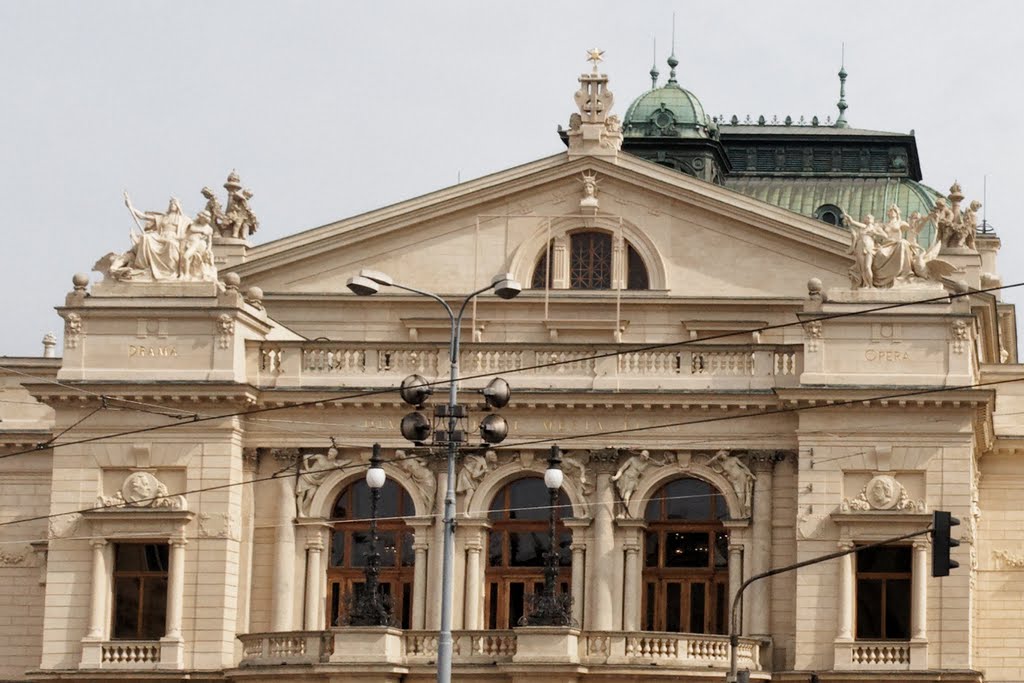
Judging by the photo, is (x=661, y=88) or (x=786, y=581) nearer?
(x=786, y=581)

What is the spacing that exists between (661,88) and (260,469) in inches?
1231

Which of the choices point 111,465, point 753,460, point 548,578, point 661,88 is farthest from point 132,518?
point 661,88

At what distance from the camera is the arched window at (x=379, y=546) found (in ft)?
227

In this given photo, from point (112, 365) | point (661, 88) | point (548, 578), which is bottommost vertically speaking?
point (548, 578)

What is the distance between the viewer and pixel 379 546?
69.2 m

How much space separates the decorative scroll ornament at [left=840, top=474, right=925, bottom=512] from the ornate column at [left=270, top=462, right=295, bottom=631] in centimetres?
1318

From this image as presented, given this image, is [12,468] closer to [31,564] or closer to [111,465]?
[31,564]

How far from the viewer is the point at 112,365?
2697 inches

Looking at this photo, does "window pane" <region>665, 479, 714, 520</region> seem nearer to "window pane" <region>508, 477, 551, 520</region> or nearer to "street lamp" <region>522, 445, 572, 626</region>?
"window pane" <region>508, 477, 551, 520</region>

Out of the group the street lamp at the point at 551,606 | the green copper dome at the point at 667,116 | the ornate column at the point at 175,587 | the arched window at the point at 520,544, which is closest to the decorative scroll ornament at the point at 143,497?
the ornate column at the point at 175,587

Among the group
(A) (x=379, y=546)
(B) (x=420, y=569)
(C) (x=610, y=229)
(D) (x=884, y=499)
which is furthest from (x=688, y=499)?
(C) (x=610, y=229)

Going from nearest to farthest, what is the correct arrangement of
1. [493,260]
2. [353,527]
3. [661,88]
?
[353,527]
[493,260]
[661,88]

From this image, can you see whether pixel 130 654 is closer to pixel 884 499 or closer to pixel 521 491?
pixel 521 491

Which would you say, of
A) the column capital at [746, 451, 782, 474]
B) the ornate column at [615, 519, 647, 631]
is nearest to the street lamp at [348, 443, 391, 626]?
the ornate column at [615, 519, 647, 631]
